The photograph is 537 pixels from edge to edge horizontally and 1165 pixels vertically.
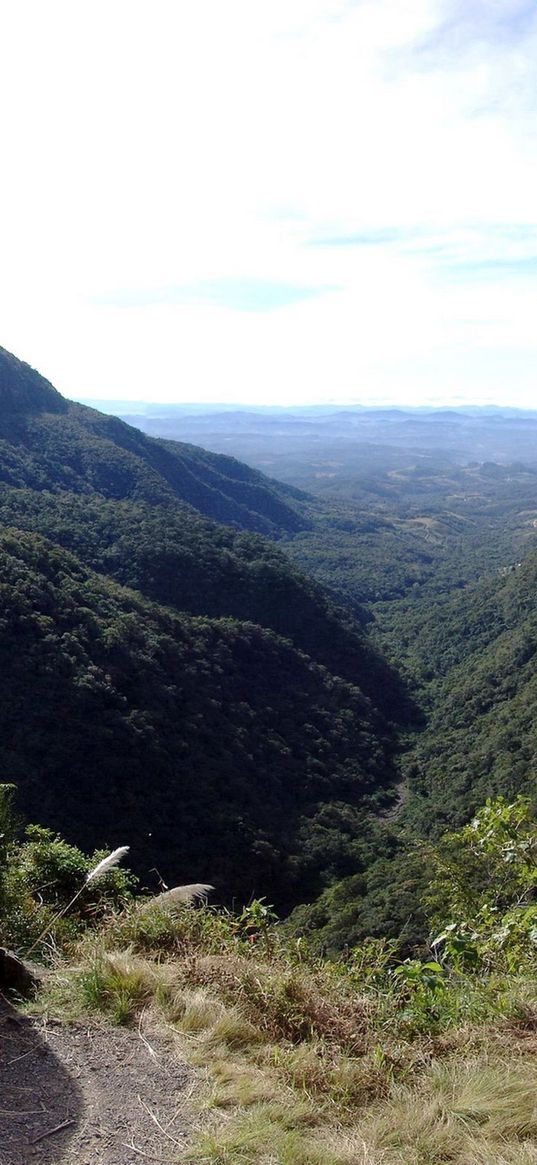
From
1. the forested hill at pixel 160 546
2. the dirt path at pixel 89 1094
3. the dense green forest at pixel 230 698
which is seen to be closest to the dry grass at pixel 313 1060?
the dirt path at pixel 89 1094

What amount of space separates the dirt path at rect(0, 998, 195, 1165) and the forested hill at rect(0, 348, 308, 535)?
62585mm

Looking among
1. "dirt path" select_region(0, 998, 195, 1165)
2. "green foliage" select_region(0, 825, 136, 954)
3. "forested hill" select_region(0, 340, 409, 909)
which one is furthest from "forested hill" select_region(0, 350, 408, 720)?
"dirt path" select_region(0, 998, 195, 1165)

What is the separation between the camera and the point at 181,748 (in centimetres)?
3266

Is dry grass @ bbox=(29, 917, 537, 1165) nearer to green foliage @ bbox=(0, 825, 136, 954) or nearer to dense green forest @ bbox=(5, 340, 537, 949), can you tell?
green foliage @ bbox=(0, 825, 136, 954)

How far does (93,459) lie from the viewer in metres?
76.4

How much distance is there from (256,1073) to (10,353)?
3632 inches

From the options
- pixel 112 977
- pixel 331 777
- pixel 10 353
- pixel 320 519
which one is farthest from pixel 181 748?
pixel 320 519

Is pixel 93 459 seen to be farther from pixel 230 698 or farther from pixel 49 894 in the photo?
pixel 49 894

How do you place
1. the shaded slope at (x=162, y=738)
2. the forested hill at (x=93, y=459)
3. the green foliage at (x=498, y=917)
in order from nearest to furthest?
the green foliage at (x=498, y=917) → the shaded slope at (x=162, y=738) → the forested hill at (x=93, y=459)

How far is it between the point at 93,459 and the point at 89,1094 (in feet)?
253

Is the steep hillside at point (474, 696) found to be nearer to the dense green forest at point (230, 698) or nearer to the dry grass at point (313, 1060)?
the dense green forest at point (230, 698)

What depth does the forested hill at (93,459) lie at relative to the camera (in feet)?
Answer: 227

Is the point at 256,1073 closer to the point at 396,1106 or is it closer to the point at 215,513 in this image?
the point at 396,1106

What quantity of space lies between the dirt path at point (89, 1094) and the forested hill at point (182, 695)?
2212cm
